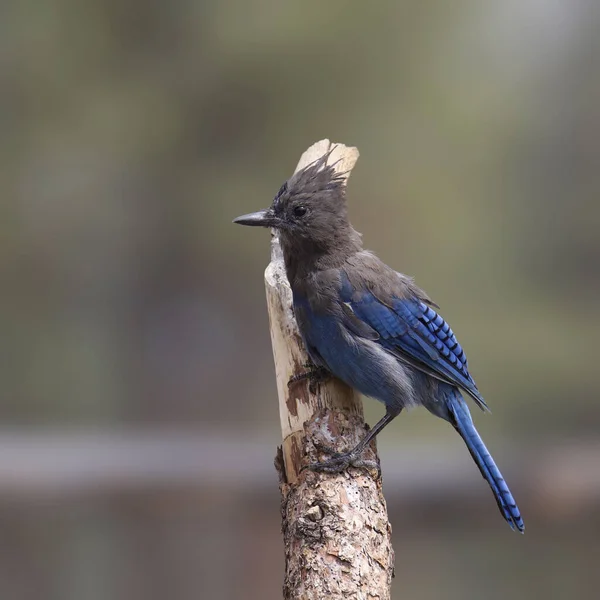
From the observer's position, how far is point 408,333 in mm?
2205

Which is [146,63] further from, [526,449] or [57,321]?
[526,449]

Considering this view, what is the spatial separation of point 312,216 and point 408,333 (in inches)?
15.5

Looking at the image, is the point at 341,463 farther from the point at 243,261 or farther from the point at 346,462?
the point at 243,261

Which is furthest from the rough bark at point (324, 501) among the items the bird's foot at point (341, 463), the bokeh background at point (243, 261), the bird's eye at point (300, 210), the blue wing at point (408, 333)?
the bokeh background at point (243, 261)

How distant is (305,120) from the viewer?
3.24m

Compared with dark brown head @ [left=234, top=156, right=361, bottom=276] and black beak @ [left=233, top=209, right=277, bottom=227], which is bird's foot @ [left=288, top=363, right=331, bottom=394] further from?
black beak @ [left=233, top=209, right=277, bottom=227]

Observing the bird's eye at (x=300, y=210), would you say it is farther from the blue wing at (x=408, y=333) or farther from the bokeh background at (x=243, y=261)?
the bokeh background at (x=243, y=261)

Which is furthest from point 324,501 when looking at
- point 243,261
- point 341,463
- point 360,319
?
point 243,261

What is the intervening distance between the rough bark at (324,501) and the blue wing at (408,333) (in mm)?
167

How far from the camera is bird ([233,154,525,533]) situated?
84.6 inches

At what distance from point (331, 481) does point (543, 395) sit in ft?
5.03

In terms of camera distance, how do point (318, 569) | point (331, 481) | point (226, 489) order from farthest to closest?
point (226, 489) → point (331, 481) → point (318, 569)

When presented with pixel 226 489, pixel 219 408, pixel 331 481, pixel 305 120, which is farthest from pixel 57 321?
pixel 331 481

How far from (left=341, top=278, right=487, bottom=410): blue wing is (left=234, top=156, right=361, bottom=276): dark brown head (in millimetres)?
122
